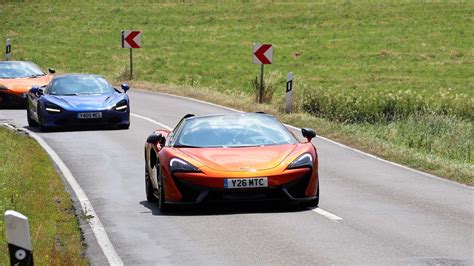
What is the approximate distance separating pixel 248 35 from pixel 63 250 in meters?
57.7

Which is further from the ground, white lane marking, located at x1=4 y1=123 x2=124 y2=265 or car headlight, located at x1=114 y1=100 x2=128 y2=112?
white lane marking, located at x1=4 y1=123 x2=124 y2=265

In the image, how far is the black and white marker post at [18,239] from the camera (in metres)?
8.16

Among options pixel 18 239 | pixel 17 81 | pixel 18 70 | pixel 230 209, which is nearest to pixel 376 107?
pixel 17 81

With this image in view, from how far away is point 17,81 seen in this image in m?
32.8

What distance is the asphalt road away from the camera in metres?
11.0

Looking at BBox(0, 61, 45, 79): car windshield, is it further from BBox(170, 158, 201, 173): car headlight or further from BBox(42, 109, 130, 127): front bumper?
BBox(170, 158, 201, 173): car headlight

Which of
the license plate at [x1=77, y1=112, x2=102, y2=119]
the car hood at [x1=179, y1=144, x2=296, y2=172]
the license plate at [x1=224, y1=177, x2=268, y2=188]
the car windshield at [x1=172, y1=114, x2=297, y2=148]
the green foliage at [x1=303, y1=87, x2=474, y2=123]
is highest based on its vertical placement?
the car windshield at [x1=172, y1=114, x2=297, y2=148]

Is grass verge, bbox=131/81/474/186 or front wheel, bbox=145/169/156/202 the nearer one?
front wheel, bbox=145/169/156/202

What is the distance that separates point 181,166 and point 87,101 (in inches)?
517

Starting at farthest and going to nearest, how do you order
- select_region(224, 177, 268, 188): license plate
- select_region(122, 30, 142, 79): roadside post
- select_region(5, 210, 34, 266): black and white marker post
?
select_region(122, 30, 142, 79): roadside post, select_region(224, 177, 268, 188): license plate, select_region(5, 210, 34, 266): black and white marker post

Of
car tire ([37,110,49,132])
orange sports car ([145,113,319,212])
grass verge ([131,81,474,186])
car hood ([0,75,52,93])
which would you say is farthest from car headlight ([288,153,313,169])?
car hood ([0,75,52,93])

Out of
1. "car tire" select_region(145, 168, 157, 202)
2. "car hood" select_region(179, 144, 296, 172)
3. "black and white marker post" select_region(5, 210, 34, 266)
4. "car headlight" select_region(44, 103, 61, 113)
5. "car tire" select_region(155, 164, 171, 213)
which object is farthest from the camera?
"car headlight" select_region(44, 103, 61, 113)

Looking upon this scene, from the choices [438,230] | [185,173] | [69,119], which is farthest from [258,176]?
[69,119]

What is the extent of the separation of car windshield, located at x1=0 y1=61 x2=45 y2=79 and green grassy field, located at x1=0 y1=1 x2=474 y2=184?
19.3ft
